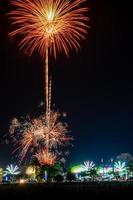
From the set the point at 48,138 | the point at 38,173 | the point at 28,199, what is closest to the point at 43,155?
the point at 48,138

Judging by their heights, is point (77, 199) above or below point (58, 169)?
below

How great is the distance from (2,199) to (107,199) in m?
7.91

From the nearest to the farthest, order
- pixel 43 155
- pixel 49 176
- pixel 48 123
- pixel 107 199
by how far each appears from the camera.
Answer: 1. pixel 107 199
2. pixel 48 123
3. pixel 43 155
4. pixel 49 176

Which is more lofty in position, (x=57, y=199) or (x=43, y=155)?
(x=43, y=155)

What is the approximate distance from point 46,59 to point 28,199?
28137 mm

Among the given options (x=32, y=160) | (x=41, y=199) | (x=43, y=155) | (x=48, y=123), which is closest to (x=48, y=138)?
(x=48, y=123)

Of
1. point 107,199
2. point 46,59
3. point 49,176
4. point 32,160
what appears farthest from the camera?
point 32,160

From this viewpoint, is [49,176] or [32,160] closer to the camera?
[49,176]

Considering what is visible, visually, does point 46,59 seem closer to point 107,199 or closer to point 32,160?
point 107,199

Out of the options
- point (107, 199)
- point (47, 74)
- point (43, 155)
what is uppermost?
point (47, 74)

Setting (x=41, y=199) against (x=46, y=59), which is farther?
(x=46, y=59)

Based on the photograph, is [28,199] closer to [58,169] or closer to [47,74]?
[47,74]

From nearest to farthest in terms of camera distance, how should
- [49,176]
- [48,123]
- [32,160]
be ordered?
[48,123], [49,176], [32,160]

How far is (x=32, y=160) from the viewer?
128m
